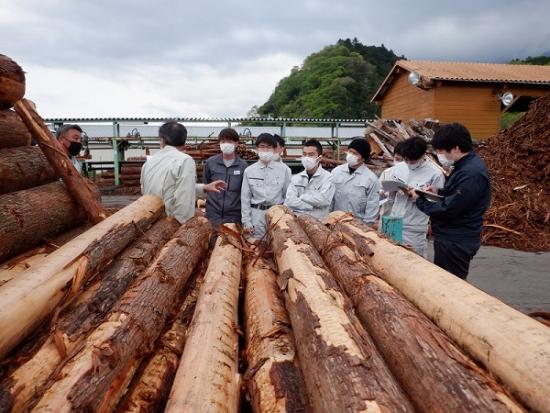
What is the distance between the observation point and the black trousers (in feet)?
12.5

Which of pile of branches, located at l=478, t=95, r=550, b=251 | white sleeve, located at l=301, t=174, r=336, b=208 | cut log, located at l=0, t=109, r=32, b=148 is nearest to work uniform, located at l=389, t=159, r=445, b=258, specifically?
white sleeve, located at l=301, t=174, r=336, b=208

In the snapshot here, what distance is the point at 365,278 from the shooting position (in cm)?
247

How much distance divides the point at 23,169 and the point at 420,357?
3.04 metres

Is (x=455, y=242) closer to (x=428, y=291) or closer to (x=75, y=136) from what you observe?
(x=428, y=291)

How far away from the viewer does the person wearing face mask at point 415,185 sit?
4531 mm

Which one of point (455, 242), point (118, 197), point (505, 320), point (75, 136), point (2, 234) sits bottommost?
point (118, 197)

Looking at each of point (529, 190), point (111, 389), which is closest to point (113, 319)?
point (111, 389)

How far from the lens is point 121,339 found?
1.87 meters

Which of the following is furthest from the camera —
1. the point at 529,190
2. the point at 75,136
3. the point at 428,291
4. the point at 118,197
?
the point at 118,197

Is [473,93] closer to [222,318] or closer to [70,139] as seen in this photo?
[70,139]

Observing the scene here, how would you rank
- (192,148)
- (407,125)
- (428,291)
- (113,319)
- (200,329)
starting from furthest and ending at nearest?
(192,148) → (407,125) → (428,291) → (200,329) → (113,319)

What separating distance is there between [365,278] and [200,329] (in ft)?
3.31

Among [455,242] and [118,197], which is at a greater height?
[455,242]

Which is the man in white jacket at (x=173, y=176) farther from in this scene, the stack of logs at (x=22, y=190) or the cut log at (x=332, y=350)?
the cut log at (x=332, y=350)
